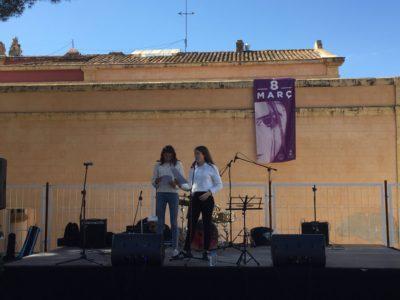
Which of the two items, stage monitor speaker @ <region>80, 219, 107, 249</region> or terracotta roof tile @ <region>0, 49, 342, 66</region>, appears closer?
stage monitor speaker @ <region>80, 219, 107, 249</region>

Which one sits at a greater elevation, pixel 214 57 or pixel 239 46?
pixel 239 46

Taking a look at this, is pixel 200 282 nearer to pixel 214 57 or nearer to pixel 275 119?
pixel 275 119

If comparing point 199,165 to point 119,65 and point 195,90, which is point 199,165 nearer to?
point 195,90

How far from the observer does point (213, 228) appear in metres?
8.37

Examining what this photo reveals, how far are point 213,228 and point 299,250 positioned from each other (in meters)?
2.12

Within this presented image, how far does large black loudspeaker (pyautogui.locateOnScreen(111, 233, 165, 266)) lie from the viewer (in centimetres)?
655

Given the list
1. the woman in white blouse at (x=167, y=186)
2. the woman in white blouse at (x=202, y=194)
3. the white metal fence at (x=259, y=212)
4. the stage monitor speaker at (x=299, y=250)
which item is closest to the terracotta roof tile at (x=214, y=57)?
the white metal fence at (x=259, y=212)

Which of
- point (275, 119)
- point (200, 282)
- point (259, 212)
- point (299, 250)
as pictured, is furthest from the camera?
point (275, 119)

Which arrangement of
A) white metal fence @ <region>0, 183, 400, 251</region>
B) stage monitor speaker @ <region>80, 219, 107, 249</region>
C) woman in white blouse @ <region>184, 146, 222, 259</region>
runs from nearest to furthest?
woman in white blouse @ <region>184, 146, 222, 259</region> → stage monitor speaker @ <region>80, 219, 107, 249</region> → white metal fence @ <region>0, 183, 400, 251</region>

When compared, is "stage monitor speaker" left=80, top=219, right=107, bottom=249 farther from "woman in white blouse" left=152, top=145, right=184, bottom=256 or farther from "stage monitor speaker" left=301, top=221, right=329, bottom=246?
"stage monitor speaker" left=301, top=221, right=329, bottom=246

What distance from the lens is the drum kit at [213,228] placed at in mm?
8500

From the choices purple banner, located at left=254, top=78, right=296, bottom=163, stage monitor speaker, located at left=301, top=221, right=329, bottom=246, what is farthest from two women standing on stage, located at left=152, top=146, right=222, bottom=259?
purple banner, located at left=254, top=78, right=296, bottom=163

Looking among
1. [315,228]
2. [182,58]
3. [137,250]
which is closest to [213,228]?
[137,250]

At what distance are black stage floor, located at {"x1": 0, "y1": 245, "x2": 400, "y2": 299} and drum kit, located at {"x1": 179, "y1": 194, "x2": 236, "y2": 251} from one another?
1817 mm
